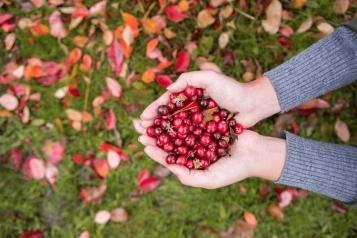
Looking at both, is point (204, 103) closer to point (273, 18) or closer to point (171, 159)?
point (171, 159)

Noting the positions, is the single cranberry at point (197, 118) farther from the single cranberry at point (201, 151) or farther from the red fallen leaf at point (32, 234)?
the red fallen leaf at point (32, 234)

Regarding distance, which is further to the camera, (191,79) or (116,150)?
(116,150)

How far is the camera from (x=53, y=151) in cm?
325

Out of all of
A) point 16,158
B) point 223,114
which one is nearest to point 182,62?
point 223,114

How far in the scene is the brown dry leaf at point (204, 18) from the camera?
11.0 ft

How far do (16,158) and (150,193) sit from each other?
1048 millimetres

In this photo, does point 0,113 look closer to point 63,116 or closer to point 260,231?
point 63,116

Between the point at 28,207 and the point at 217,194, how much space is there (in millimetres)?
1407

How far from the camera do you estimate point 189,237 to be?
124 inches

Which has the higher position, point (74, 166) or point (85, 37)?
point (85, 37)

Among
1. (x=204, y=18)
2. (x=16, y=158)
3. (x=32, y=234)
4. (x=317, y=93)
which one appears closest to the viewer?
(x=317, y=93)

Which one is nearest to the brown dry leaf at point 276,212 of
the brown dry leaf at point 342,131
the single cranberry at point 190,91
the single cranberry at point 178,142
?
the brown dry leaf at point 342,131

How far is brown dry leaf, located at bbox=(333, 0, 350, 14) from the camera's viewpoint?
3316mm

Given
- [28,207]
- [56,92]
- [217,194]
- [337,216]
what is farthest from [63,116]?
[337,216]
